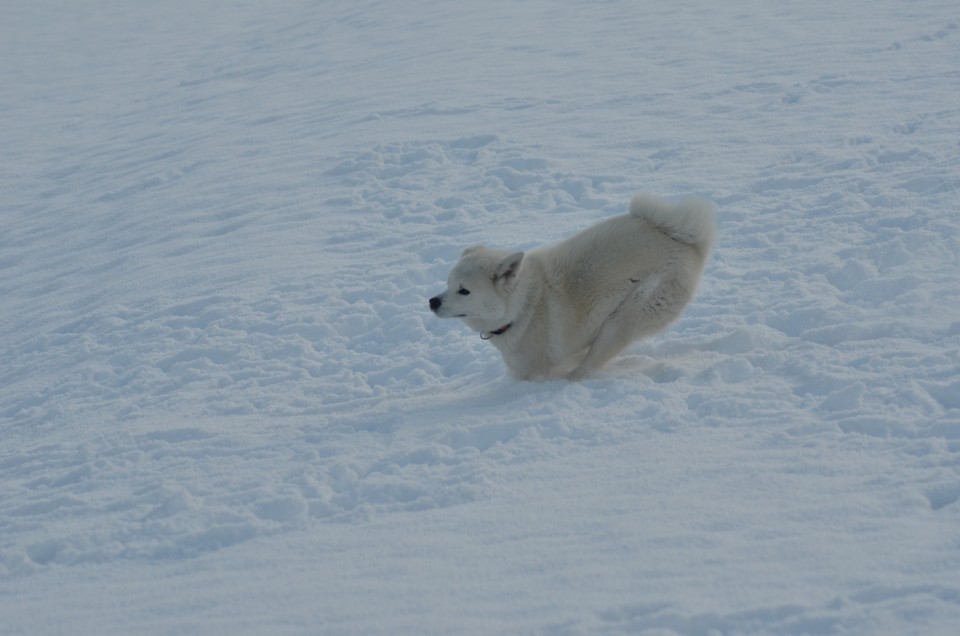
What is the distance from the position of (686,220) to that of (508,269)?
122 centimetres

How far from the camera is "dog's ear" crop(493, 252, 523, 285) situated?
6727 millimetres

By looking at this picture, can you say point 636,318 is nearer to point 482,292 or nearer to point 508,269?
point 508,269

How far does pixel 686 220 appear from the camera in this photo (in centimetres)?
670

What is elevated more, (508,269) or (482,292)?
(508,269)

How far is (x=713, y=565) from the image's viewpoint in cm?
414

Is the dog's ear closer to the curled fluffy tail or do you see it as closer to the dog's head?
the dog's head

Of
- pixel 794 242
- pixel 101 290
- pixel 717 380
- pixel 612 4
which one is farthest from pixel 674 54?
pixel 717 380

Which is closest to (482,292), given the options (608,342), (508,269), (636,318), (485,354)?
(508,269)

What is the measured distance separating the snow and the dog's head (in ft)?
1.87

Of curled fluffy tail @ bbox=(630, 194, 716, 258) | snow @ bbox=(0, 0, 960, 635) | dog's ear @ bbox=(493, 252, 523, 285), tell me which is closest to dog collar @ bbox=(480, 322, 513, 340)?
dog's ear @ bbox=(493, 252, 523, 285)

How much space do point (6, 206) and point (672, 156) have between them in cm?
917

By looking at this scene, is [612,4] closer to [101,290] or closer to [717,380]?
[101,290]

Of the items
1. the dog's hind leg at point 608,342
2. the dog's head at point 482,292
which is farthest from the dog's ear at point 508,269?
the dog's hind leg at point 608,342

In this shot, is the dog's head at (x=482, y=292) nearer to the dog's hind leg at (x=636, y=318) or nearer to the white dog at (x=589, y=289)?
the white dog at (x=589, y=289)
